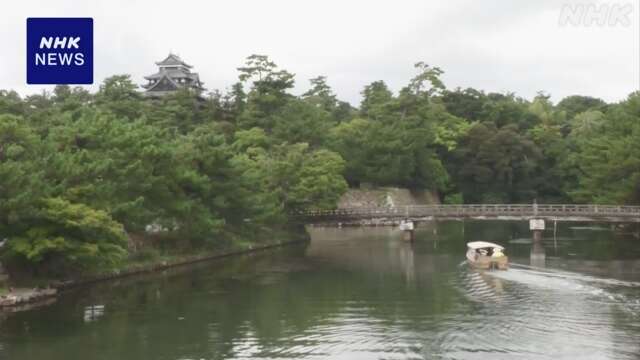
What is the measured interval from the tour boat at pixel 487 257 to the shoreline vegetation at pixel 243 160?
15.5m

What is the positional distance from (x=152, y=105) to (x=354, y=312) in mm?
50674

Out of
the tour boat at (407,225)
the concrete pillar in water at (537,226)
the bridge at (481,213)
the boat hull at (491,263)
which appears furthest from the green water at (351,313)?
the tour boat at (407,225)

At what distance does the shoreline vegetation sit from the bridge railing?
1.61 meters

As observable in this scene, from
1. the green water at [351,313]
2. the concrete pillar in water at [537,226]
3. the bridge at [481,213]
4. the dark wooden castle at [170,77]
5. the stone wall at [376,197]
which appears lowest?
the green water at [351,313]

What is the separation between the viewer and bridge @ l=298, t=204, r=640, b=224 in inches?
2101

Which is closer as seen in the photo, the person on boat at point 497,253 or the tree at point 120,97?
the person on boat at point 497,253

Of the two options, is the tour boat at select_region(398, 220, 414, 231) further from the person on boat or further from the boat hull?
the boat hull

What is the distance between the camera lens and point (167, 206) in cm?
4334

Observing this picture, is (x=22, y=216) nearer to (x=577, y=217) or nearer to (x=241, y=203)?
(x=241, y=203)

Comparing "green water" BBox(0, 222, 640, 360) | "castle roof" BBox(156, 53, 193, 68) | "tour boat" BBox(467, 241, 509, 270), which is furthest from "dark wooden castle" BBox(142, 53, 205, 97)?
"tour boat" BBox(467, 241, 509, 270)

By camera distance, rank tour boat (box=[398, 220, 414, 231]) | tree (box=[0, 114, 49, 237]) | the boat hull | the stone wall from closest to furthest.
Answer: tree (box=[0, 114, 49, 237]) < the boat hull < tour boat (box=[398, 220, 414, 231]) < the stone wall

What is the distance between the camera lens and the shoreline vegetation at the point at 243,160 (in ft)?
110

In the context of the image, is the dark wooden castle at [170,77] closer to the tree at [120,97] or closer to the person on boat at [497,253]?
the tree at [120,97]

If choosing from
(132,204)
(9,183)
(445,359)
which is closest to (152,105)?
(132,204)
